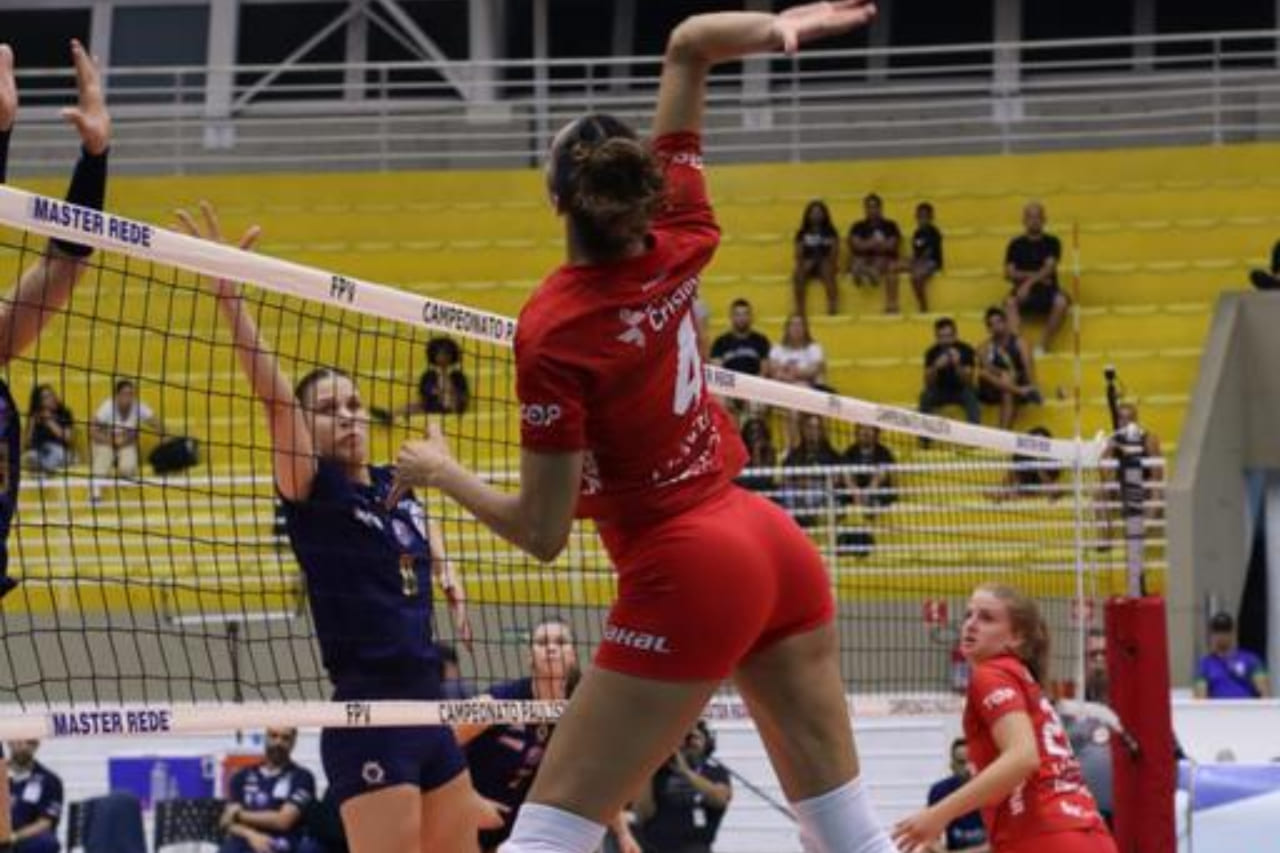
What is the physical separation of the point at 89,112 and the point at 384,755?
6.77ft

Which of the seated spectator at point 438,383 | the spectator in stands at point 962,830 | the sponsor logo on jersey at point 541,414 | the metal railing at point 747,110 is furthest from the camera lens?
the metal railing at point 747,110

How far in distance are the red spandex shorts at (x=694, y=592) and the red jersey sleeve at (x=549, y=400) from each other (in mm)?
308

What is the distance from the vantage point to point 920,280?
76.8 ft

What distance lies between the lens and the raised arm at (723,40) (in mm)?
5305

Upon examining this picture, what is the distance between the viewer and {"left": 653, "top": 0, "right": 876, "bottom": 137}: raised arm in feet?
17.4

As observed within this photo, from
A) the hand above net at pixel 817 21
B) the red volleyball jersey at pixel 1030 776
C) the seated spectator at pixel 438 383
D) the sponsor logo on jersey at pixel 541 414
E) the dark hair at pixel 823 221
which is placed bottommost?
the red volleyball jersey at pixel 1030 776

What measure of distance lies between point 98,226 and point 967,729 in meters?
3.01

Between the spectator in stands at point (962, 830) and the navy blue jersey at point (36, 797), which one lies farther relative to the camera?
the navy blue jersey at point (36, 797)

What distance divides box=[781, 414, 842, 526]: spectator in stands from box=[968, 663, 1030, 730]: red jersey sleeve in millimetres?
7811

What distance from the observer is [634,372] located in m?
5.25

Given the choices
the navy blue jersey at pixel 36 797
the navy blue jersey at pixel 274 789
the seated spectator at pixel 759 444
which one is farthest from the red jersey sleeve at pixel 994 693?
the seated spectator at pixel 759 444

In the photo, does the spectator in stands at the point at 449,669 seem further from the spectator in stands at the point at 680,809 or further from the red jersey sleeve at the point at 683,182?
the spectator in stands at the point at 680,809

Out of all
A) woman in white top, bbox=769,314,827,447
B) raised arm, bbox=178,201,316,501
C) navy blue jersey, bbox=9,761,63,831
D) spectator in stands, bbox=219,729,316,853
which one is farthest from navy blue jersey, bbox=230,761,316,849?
raised arm, bbox=178,201,316,501

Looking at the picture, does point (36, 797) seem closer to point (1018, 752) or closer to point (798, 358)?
point (798, 358)
